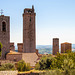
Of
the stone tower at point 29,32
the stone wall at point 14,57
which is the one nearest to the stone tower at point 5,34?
the stone wall at point 14,57

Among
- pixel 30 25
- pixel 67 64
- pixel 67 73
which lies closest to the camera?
pixel 67 73

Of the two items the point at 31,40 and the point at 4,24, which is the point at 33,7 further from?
the point at 4,24

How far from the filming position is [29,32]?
36062 millimetres

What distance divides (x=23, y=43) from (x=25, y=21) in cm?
581

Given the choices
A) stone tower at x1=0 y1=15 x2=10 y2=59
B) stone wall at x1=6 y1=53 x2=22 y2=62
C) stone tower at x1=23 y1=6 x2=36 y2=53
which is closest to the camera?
stone wall at x1=6 y1=53 x2=22 y2=62

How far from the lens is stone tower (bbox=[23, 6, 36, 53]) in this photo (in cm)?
3591

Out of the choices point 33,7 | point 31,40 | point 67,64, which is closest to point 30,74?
point 67,64

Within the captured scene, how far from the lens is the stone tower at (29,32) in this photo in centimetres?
3591

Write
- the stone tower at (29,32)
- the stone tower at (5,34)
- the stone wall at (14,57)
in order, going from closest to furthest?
1. the stone wall at (14,57)
2. the stone tower at (5,34)
3. the stone tower at (29,32)

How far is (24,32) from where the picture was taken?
3619 cm

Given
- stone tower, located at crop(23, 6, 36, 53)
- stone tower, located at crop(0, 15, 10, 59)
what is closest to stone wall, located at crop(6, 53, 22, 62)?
stone tower, located at crop(0, 15, 10, 59)

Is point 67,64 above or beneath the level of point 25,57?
above

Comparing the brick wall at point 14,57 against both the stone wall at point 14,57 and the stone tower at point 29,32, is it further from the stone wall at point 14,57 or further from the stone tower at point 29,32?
the stone tower at point 29,32

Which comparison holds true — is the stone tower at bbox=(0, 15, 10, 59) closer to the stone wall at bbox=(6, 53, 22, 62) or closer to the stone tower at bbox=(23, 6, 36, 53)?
the stone wall at bbox=(6, 53, 22, 62)
